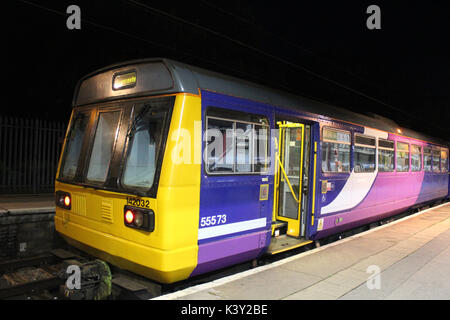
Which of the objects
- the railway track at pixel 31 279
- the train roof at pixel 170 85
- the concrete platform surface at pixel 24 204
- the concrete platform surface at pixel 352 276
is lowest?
the railway track at pixel 31 279

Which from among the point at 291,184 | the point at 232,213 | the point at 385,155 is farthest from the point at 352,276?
the point at 385,155

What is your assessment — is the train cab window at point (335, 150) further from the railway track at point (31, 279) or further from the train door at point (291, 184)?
the railway track at point (31, 279)

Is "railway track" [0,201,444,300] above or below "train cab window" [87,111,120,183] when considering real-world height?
below

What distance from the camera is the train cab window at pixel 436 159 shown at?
1327 centimetres

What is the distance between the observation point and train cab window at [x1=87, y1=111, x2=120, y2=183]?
180 inches

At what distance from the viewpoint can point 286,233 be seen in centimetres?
675

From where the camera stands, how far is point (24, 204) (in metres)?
7.98

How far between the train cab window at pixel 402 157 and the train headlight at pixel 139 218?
27.1 feet

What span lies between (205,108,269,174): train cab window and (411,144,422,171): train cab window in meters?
7.97

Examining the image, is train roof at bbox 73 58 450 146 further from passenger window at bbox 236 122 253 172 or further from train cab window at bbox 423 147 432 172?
train cab window at bbox 423 147 432 172

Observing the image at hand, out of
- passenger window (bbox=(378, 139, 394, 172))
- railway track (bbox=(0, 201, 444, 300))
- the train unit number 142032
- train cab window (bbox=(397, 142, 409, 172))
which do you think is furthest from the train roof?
train cab window (bbox=(397, 142, 409, 172))

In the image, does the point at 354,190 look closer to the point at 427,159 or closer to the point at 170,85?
the point at 170,85

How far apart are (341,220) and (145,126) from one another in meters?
4.76

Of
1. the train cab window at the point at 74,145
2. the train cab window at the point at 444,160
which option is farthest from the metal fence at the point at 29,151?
the train cab window at the point at 444,160
